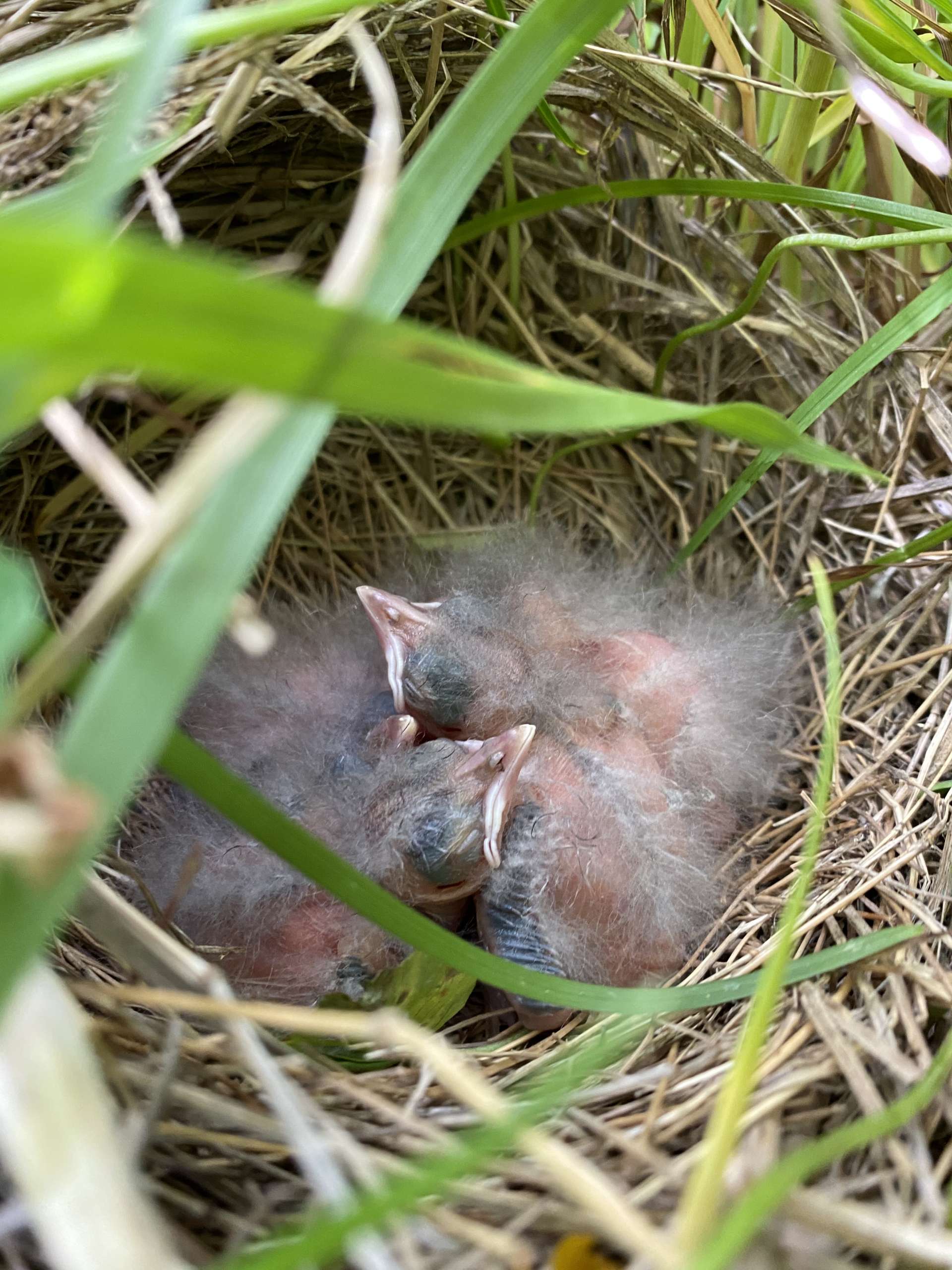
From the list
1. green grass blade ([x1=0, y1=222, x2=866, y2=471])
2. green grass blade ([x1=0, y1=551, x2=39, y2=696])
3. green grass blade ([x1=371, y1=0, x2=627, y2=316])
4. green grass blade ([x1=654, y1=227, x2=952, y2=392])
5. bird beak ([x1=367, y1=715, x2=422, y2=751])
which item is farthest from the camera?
bird beak ([x1=367, y1=715, x2=422, y2=751])

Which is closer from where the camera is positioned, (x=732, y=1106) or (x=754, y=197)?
(x=732, y=1106)

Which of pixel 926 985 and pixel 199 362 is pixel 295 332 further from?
pixel 926 985

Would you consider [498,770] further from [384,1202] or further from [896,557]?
[384,1202]

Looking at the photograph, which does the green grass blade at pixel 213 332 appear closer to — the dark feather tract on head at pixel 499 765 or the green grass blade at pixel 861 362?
the dark feather tract on head at pixel 499 765

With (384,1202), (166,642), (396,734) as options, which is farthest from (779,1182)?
(396,734)

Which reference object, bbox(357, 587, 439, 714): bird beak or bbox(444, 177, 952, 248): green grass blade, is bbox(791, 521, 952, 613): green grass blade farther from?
bbox(357, 587, 439, 714): bird beak

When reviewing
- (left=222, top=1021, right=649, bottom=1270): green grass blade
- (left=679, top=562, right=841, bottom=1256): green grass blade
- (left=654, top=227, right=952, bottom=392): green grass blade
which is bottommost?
(left=679, top=562, right=841, bottom=1256): green grass blade

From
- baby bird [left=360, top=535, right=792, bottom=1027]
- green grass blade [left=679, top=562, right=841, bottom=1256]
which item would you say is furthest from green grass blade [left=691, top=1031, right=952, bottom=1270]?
baby bird [left=360, top=535, right=792, bottom=1027]

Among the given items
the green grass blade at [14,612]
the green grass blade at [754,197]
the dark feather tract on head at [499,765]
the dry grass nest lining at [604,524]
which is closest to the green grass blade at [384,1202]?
the dry grass nest lining at [604,524]
